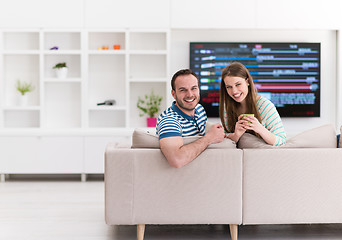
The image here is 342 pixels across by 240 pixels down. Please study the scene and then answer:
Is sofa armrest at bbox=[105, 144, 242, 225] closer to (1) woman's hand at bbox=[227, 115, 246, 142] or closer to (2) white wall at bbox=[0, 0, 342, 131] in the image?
(1) woman's hand at bbox=[227, 115, 246, 142]

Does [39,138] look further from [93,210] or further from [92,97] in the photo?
[93,210]

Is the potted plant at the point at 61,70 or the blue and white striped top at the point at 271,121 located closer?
the blue and white striped top at the point at 271,121

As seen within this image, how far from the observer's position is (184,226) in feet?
10.9

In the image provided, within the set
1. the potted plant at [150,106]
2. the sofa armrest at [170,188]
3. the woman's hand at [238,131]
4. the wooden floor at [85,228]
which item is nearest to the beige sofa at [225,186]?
the sofa armrest at [170,188]

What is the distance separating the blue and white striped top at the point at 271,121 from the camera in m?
2.91

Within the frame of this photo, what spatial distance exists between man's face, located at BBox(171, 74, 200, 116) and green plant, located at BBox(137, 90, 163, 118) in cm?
285

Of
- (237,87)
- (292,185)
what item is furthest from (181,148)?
(292,185)

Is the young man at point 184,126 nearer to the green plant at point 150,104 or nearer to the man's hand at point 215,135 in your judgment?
the man's hand at point 215,135

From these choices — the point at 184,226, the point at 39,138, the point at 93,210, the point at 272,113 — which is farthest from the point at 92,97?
the point at 272,113

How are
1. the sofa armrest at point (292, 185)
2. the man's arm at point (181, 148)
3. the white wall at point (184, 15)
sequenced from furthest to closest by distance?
the white wall at point (184, 15) → the sofa armrest at point (292, 185) → the man's arm at point (181, 148)

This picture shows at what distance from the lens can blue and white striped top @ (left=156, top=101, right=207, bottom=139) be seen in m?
2.74

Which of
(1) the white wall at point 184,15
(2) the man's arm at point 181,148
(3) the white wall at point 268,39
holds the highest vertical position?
(1) the white wall at point 184,15

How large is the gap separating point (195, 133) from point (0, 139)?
3227mm

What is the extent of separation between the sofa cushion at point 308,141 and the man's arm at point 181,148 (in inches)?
9.8
